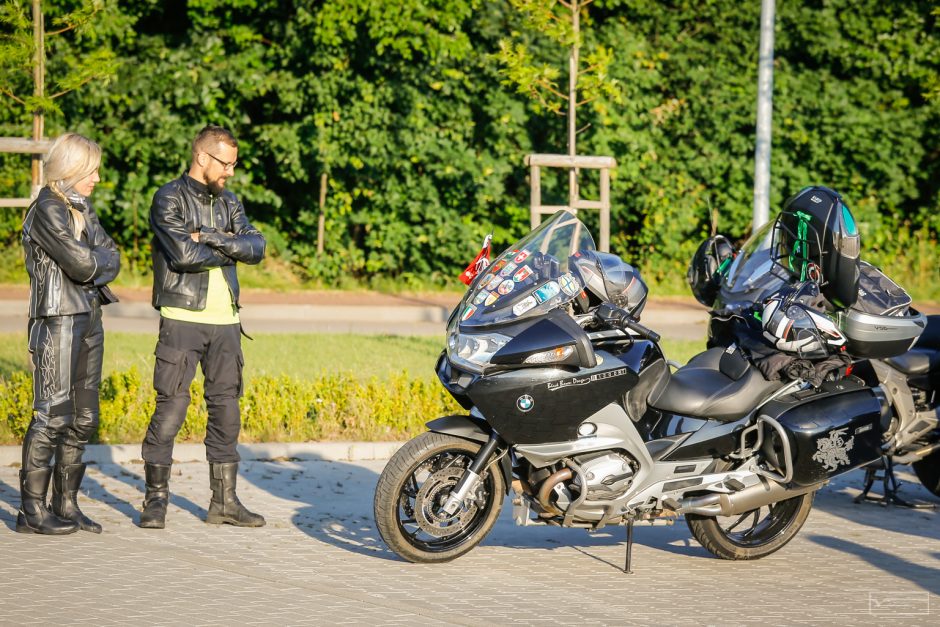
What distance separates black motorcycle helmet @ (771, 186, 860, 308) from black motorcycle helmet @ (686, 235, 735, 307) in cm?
51

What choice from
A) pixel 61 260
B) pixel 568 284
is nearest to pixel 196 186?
pixel 61 260

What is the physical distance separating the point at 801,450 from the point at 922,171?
44.2 feet

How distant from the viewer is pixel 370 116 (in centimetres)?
1750

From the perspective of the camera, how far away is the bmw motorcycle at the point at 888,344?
22.3ft

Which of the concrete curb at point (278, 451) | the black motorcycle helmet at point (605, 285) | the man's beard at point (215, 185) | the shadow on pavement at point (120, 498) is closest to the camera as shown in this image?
the black motorcycle helmet at point (605, 285)

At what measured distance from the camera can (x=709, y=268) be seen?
7.30 m

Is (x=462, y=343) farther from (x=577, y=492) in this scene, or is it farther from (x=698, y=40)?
(x=698, y=40)

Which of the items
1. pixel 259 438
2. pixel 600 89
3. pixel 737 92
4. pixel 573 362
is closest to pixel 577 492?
pixel 573 362

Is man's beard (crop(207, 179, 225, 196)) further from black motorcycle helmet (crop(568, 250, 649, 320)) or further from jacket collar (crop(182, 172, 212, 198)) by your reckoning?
black motorcycle helmet (crop(568, 250, 649, 320))

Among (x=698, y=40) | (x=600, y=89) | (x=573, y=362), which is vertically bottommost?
(x=573, y=362)

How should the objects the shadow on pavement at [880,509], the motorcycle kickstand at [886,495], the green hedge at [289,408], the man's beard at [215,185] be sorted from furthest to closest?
the green hedge at [289,408], the motorcycle kickstand at [886,495], the shadow on pavement at [880,509], the man's beard at [215,185]

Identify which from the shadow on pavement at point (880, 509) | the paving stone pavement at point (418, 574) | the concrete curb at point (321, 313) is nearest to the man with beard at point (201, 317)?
the paving stone pavement at point (418, 574)

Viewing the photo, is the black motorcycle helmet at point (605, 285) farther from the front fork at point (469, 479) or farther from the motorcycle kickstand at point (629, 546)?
the motorcycle kickstand at point (629, 546)

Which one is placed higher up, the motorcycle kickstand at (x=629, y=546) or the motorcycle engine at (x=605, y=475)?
the motorcycle engine at (x=605, y=475)
